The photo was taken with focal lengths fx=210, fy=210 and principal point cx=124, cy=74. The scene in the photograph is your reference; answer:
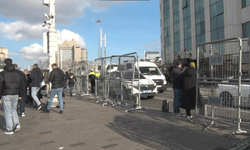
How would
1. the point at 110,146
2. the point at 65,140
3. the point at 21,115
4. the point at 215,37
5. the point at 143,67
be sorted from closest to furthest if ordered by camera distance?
the point at 110,146 < the point at 65,140 < the point at 21,115 < the point at 143,67 < the point at 215,37

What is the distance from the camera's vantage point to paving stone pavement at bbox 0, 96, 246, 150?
4438 mm

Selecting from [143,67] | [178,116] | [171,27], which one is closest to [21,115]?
[178,116]

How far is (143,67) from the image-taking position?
49.1 feet

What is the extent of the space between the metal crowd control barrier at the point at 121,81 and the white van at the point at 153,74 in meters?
4.61

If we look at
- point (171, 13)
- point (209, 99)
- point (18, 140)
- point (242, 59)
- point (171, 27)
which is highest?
point (171, 13)

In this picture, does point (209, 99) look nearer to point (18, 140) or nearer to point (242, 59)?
point (242, 59)

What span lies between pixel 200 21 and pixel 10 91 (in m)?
30.2

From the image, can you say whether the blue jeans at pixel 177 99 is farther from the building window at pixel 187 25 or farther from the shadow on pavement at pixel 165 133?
the building window at pixel 187 25

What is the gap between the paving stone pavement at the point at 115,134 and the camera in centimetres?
444

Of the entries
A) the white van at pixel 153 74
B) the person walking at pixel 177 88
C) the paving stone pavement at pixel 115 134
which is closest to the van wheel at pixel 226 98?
the paving stone pavement at pixel 115 134

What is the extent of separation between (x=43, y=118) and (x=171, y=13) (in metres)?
36.3

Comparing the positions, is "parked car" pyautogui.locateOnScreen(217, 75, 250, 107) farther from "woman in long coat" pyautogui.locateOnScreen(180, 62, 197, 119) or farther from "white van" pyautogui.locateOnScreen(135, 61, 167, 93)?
"white van" pyautogui.locateOnScreen(135, 61, 167, 93)

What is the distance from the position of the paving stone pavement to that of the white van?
287 inches

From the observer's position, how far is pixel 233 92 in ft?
16.0
